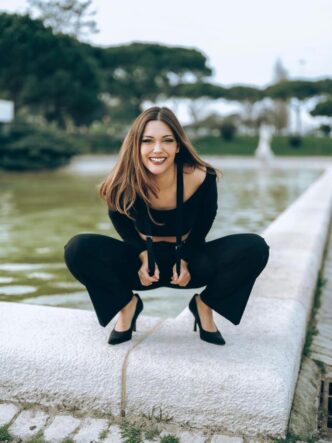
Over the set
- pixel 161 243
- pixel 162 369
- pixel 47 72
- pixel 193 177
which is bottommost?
pixel 162 369

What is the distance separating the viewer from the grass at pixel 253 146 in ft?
120

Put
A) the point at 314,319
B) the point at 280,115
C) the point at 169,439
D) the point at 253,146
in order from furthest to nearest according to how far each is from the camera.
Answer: the point at 280,115, the point at 253,146, the point at 314,319, the point at 169,439

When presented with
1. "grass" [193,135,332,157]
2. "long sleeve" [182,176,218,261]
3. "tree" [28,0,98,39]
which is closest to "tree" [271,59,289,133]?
"grass" [193,135,332,157]

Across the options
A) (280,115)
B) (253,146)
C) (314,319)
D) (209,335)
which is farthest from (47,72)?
(280,115)

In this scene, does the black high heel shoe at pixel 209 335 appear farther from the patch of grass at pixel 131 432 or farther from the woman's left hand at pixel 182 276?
the patch of grass at pixel 131 432

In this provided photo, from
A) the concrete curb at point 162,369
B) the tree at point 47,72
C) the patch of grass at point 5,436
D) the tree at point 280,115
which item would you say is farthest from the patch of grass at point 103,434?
the tree at point 280,115

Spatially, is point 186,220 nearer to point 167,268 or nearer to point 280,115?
point 167,268

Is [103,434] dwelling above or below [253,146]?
above

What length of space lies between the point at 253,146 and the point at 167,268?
3789 cm

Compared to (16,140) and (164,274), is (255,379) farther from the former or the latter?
(16,140)

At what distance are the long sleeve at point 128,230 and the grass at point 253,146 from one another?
3239cm

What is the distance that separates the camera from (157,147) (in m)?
2.36

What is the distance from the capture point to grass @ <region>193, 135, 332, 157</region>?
3671 cm

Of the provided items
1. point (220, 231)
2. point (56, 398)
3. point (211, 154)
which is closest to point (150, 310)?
point (56, 398)
